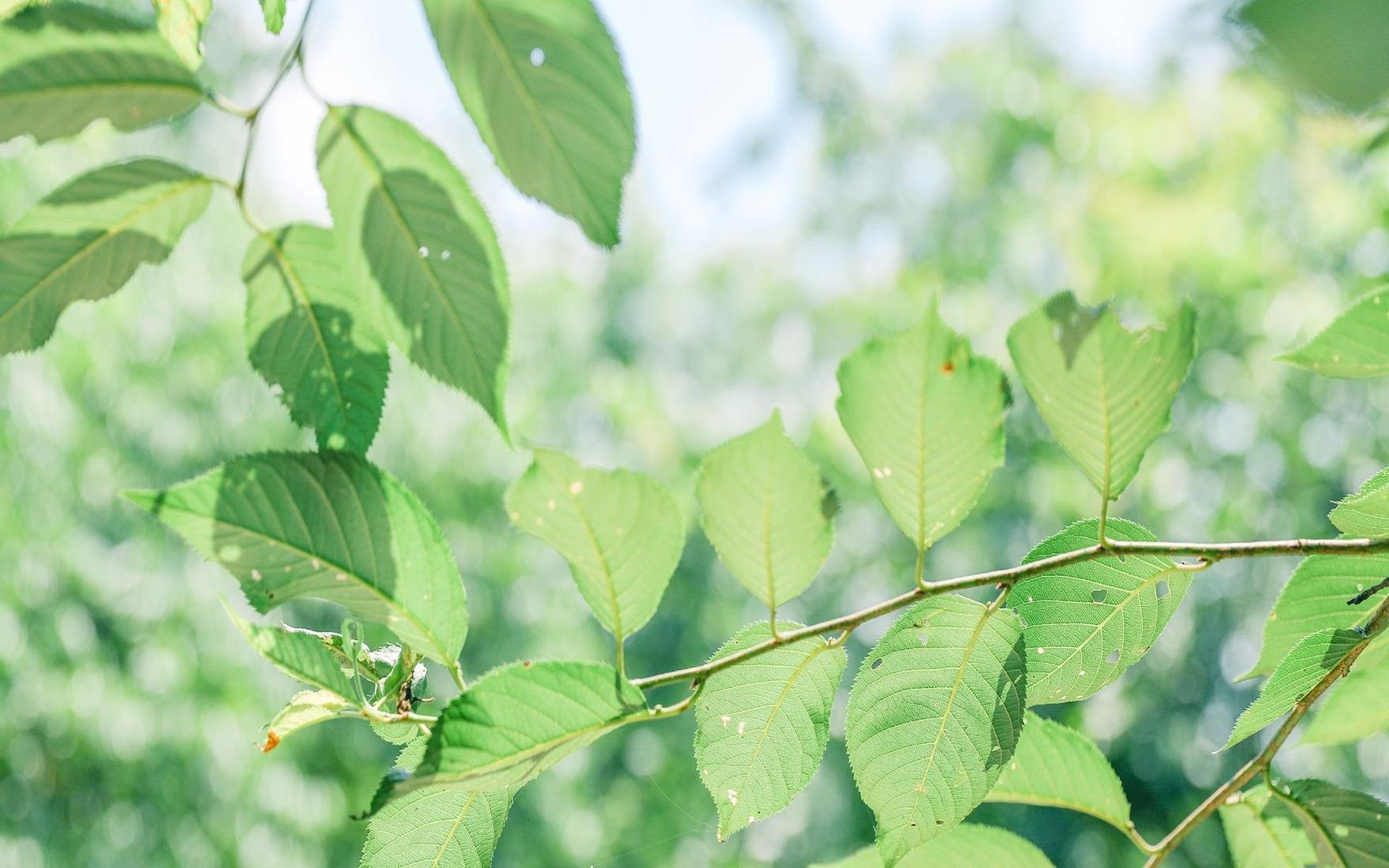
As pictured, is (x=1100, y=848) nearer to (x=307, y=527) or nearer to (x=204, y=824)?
(x=204, y=824)

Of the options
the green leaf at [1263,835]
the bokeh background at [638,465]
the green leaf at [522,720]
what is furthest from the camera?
the bokeh background at [638,465]

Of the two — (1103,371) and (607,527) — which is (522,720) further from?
(1103,371)

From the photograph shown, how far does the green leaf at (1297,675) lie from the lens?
34 cm

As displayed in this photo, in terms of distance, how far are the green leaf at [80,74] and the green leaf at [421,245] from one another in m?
0.06

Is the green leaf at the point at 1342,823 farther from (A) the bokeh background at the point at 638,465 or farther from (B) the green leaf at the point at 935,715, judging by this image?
(A) the bokeh background at the point at 638,465

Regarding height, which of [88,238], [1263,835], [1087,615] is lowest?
[1263,835]

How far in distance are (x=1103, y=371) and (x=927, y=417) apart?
5 centimetres

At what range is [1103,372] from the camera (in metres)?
0.29

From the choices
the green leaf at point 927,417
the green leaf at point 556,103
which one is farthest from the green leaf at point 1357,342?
the green leaf at point 556,103

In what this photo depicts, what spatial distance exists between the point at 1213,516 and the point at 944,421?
4822 mm

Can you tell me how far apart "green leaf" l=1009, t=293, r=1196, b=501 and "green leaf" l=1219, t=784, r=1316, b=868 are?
0.56ft

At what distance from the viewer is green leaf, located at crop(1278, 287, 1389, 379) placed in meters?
0.34

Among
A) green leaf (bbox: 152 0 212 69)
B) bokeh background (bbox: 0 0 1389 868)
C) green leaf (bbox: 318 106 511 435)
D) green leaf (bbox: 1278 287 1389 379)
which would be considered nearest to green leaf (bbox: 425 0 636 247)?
green leaf (bbox: 318 106 511 435)

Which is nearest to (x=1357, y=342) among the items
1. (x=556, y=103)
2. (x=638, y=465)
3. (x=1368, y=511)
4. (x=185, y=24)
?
(x=1368, y=511)
